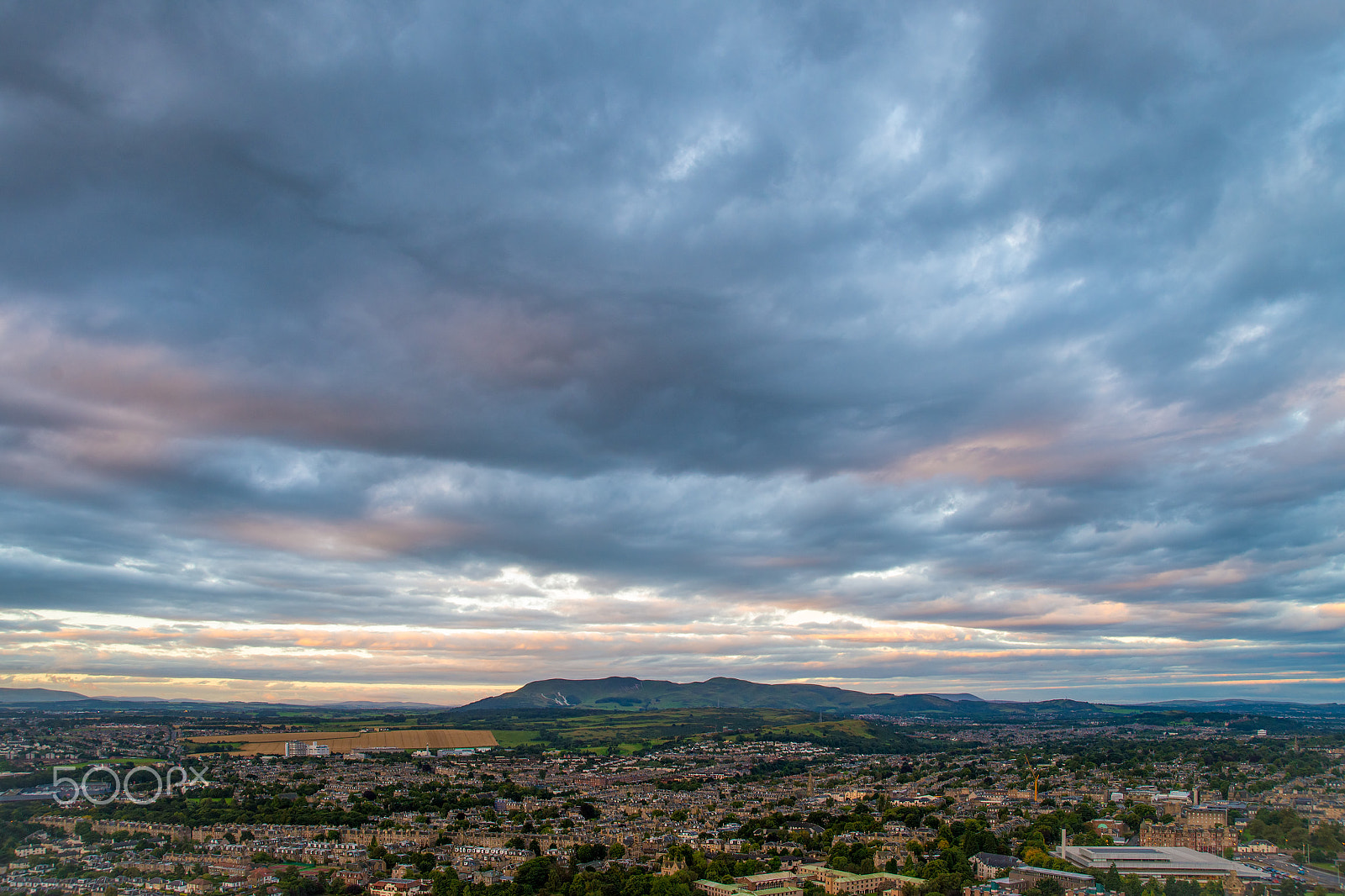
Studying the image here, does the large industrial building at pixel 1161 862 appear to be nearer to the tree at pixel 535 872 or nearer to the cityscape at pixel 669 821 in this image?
the cityscape at pixel 669 821

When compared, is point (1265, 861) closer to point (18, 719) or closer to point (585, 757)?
point (585, 757)

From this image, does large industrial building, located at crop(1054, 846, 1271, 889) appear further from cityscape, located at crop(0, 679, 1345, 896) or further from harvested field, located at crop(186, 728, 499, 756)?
harvested field, located at crop(186, 728, 499, 756)

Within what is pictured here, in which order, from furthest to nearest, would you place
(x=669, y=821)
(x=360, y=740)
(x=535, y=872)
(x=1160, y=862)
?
(x=360, y=740) < (x=669, y=821) < (x=1160, y=862) < (x=535, y=872)

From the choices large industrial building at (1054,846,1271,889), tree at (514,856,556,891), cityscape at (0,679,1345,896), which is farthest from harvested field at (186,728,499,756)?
large industrial building at (1054,846,1271,889)

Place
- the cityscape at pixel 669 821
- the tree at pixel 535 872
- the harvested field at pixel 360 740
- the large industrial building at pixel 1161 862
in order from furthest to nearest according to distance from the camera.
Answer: the harvested field at pixel 360 740, the large industrial building at pixel 1161 862, the cityscape at pixel 669 821, the tree at pixel 535 872

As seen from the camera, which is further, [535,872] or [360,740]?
[360,740]

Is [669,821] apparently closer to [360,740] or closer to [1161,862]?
[1161,862]

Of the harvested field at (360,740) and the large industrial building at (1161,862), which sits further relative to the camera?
the harvested field at (360,740)

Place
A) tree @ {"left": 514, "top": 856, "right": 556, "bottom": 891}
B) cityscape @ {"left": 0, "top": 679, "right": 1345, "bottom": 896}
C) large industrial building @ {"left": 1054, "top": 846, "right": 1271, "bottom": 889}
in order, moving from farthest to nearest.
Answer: large industrial building @ {"left": 1054, "top": 846, "right": 1271, "bottom": 889}
cityscape @ {"left": 0, "top": 679, "right": 1345, "bottom": 896}
tree @ {"left": 514, "top": 856, "right": 556, "bottom": 891}

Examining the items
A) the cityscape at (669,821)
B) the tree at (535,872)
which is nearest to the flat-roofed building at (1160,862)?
the cityscape at (669,821)

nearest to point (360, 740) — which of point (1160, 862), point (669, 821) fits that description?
point (669, 821)

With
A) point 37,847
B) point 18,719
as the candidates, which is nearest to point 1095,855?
point 37,847
